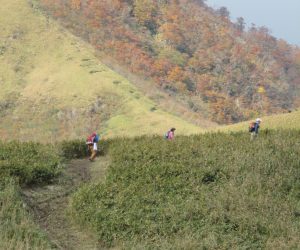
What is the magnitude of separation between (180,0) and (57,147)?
4881 inches

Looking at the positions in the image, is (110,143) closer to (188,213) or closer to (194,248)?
(188,213)

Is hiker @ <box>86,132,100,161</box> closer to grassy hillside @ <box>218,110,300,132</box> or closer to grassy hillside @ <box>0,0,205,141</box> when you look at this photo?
grassy hillside @ <box>218,110,300,132</box>

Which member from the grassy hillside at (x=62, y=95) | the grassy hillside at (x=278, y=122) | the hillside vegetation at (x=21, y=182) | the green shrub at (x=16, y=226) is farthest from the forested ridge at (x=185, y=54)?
the green shrub at (x=16, y=226)

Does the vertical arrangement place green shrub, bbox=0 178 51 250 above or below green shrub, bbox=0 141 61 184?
above

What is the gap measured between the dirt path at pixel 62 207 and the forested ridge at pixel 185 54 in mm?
59088

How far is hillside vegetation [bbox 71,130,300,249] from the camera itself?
1391 centimetres

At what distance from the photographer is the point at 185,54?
368ft

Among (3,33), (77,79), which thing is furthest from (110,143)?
(3,33)

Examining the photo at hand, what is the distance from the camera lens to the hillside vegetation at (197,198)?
13906 millimetres

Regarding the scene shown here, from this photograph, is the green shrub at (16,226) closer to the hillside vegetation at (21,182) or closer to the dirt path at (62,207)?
the hillside vegetation at (21,182)

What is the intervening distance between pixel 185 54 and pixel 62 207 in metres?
98.0

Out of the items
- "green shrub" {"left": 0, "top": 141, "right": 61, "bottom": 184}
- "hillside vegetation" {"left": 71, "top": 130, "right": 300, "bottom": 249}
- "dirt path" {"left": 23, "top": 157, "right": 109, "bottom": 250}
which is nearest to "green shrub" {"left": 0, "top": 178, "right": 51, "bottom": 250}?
"dirt path" {"left": 23, "top": 157, "right": 109, "bottom": 250}

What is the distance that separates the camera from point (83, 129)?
55531 mm

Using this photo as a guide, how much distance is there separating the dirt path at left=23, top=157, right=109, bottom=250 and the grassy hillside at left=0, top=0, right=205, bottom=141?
27135mm
